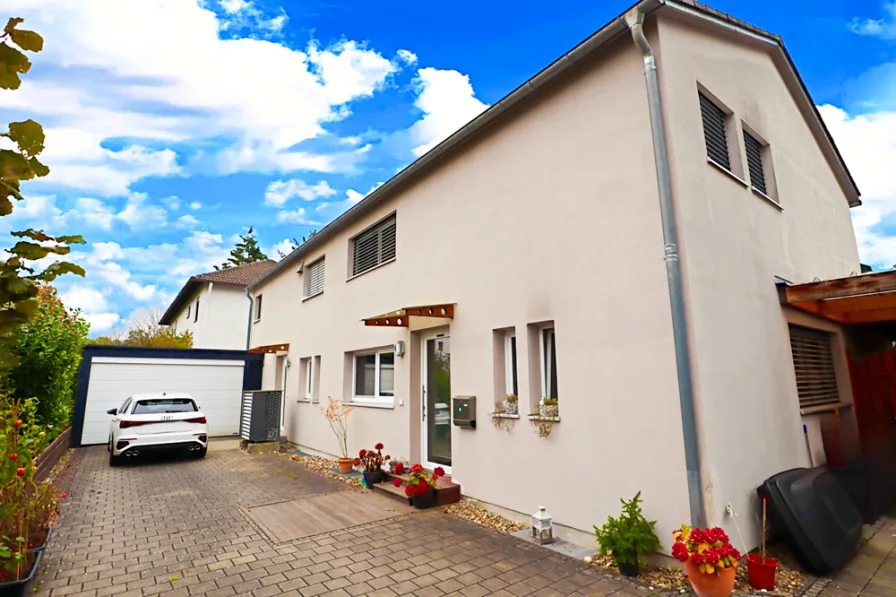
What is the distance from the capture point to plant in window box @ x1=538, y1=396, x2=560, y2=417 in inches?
210

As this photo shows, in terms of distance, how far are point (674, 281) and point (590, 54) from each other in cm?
295

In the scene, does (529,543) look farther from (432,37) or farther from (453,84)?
(453,84)

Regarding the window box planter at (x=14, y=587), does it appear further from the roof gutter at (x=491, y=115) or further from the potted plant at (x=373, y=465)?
the roof gutter at (x=491, y=115)

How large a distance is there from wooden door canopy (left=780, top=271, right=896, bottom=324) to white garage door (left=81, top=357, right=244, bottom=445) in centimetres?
1315

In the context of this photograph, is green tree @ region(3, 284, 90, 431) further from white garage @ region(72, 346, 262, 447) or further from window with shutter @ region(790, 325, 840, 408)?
window with shutter @ region(790, 325, 840, 408)

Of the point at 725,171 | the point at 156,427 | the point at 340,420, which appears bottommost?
the point at 156,427

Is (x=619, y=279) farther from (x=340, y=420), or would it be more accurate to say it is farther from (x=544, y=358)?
(x=340, y=420)

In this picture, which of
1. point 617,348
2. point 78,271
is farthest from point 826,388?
point 78,271

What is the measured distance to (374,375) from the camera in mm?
9383

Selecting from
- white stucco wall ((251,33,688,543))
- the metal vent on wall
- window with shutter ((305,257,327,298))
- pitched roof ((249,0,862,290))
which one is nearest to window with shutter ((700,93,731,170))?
pitched roof ((249,0,862,290))

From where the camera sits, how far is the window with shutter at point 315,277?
40.0 feet

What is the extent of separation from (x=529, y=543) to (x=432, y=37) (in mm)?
9838

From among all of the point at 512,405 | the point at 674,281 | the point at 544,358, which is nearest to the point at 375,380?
the point at 512,405

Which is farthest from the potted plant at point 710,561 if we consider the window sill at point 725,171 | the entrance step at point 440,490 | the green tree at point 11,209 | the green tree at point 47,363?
the green tree at point 47,363
